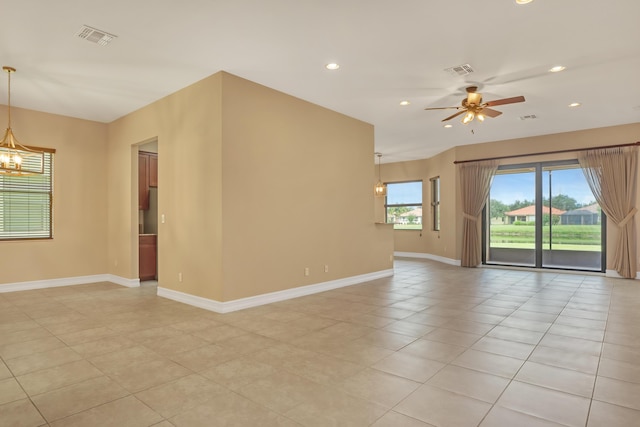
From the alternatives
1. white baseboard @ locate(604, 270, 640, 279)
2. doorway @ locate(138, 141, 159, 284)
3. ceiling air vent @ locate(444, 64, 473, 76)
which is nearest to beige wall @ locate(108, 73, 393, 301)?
doorway @ locate(138, 141, 159, 284)

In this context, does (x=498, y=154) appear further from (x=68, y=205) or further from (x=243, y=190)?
(x=68, y=205)

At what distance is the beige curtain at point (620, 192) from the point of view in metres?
7.18

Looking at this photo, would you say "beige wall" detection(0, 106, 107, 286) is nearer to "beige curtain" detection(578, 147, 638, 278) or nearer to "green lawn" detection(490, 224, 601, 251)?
"green lawn" detection(490, 224, 601, 251)

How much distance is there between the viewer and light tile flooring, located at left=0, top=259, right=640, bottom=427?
7.43ft

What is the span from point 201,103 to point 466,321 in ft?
14.2

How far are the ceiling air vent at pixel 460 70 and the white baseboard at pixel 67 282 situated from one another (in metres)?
6.07

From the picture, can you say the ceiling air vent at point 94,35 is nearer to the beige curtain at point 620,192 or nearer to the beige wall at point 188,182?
the beige wall at point 188,182

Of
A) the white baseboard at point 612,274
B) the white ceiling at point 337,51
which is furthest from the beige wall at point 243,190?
the white baseboard at point 612,274

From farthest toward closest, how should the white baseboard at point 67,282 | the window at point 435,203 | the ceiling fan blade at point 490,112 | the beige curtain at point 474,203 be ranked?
the window at point 435,203 < the beige curtain at point 474,203 < the white baseboard at point 67,282 < the ceiling fan blade at point 490,112

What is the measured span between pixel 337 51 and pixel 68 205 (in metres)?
5.68

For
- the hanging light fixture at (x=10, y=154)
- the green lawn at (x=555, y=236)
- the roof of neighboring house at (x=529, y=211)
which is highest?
the hanging light fixture at (x=10, y=154)

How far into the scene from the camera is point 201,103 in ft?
16.5

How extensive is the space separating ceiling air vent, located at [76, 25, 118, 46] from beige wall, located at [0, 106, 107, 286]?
348cm

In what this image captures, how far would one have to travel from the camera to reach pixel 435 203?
1096 centimetres
